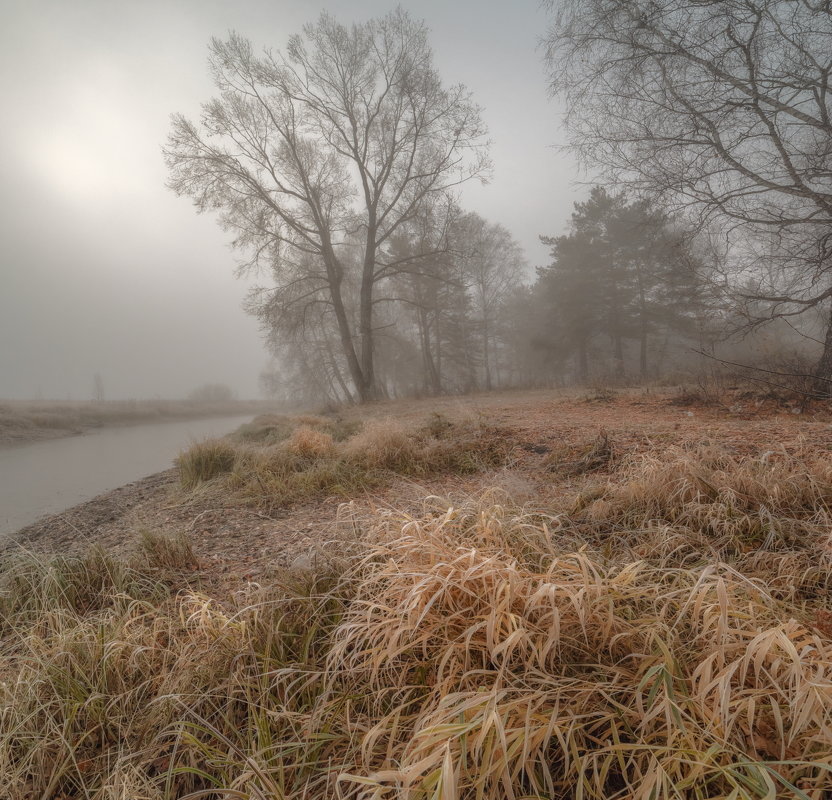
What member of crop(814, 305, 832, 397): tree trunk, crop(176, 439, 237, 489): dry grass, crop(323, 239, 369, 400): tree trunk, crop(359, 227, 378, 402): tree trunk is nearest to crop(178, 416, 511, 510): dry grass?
crop(176, 439, 237, 489): dry grass

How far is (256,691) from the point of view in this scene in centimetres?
133

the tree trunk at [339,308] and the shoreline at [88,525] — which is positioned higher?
the tree trunk at [339,308]

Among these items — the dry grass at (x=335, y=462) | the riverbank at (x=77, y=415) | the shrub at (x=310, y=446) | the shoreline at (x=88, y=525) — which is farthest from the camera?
the riverbank at (x=77, y=415)

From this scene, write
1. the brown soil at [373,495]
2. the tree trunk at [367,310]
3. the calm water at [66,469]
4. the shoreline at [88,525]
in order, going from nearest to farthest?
the brown soil at [373,495], the shoreline at [88,525], the calm water at [66,469], the tree trunk at [367,310]

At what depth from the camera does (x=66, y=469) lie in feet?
25.9

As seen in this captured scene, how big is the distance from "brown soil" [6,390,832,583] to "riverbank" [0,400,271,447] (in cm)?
1226

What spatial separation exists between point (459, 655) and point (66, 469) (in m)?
9.85

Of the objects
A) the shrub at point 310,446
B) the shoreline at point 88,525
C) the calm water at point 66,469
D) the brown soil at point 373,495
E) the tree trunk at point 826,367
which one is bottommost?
the calm water at point 66,469

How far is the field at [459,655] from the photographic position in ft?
2.90

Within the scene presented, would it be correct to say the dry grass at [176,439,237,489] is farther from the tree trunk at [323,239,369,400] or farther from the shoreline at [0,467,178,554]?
the tree trunk at [323,239,369,400]

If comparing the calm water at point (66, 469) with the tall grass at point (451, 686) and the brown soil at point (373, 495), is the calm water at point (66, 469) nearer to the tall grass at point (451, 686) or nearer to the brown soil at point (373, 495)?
the brown soil at point (373, 495)

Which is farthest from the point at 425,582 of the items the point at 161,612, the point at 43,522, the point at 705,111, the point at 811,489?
the point at 705,111

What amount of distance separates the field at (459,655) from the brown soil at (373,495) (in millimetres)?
76

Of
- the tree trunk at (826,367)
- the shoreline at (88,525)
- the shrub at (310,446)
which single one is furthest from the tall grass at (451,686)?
the tree trunk at (826,367)
